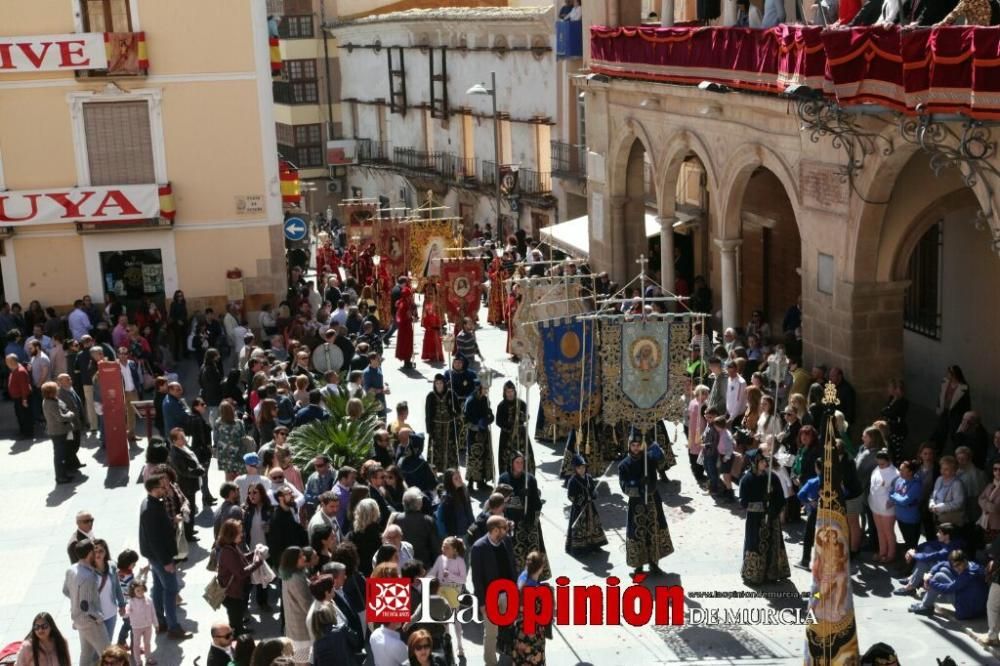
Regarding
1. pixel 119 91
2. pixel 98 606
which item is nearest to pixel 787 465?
pixel 98 606

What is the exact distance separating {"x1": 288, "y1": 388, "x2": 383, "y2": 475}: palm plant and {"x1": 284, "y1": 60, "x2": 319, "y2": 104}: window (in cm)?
4019

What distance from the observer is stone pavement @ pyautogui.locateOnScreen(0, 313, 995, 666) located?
12.5 metres

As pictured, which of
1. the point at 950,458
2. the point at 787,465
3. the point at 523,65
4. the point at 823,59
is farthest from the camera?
→ the point at 523,65

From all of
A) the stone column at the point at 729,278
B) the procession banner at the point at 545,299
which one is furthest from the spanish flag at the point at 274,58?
the stone column at the point at 729,278

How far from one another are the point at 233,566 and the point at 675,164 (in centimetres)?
1423

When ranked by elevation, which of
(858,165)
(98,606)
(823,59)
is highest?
(823,59)

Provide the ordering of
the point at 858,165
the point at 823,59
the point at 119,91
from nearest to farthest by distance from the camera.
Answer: the point at 823,59, the point at 858,165, the point at 119,91

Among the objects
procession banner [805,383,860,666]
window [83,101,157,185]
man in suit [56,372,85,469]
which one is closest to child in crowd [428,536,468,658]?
procession banner [805,383,860,666]

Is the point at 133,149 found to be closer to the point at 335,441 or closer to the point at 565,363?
the point at 335,441

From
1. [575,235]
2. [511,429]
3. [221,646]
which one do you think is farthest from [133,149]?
[221,646]

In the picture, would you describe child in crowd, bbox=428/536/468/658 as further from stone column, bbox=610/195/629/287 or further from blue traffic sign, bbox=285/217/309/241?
blue traffic sign, bbox=285/217/309/241

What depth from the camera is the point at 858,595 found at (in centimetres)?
1353

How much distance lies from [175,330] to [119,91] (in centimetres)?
449

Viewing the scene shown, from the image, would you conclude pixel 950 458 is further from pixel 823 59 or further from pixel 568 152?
pixel 568 152
